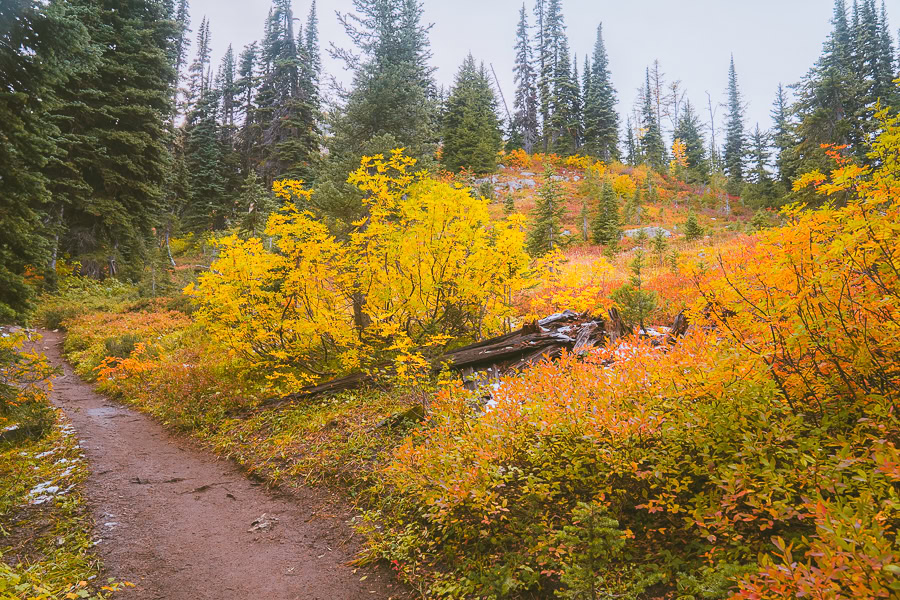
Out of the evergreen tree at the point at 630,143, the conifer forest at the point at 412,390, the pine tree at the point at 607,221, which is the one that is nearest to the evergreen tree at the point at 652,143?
the evergreen tree at the point at 630,143

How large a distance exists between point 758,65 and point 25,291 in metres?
69.1

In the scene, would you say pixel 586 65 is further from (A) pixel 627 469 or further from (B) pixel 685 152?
(A) pixel 627 469

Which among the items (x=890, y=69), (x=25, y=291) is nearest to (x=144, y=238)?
(x=25, y=291)

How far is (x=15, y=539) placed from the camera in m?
4.46

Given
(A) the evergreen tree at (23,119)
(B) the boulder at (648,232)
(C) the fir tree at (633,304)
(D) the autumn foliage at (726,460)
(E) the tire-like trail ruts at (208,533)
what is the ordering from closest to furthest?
(D) the autumn foliage at (726,460)
(E) the tire-like trail ruts at (208,533)
(A) the evergreen tree at (23,119)
(C) the fir tree at (633,304)
(B) the boulder at (648,232)

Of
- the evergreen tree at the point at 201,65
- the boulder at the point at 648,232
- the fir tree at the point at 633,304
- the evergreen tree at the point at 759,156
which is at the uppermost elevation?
the evergreen tree at the point at 201,65

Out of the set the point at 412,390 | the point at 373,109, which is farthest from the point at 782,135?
the point at 412,390

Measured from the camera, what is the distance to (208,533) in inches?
191

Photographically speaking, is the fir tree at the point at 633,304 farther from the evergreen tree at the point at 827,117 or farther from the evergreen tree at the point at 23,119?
the evergreen tree at the point at 827,117

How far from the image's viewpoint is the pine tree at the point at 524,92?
45312 mm

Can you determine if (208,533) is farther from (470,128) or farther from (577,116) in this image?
(577,116)

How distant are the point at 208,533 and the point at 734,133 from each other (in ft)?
178

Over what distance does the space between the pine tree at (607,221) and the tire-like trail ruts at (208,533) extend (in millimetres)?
19814

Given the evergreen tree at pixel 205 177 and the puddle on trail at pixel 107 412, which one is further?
the evergreen tree at pixel 205 177
